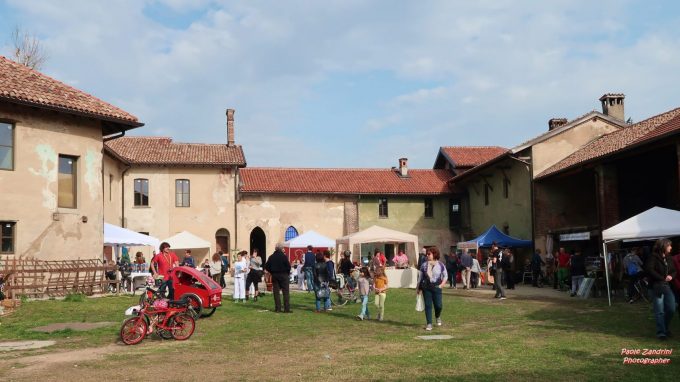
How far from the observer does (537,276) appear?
85.8ft

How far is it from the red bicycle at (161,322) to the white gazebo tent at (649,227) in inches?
420

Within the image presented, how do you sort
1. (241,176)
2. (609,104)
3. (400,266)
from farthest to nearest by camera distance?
(241,176) < (609,104) < (400,266)

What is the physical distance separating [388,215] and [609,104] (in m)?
14.9

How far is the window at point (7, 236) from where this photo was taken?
19.5m

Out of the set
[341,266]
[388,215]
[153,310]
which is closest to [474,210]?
[388,215]

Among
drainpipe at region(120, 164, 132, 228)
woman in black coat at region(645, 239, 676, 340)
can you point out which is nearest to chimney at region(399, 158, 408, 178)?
drainpipe at region(120, 164, 132, 228)

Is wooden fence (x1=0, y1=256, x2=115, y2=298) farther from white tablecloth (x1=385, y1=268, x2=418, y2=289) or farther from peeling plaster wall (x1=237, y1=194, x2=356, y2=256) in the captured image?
peeling plaster wall (x1=237, y1=194, x2=356, y2=256)

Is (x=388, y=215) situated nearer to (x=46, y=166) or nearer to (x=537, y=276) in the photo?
(x=537, y=276)

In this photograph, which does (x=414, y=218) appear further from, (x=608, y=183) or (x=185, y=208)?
(x=608, y=183)

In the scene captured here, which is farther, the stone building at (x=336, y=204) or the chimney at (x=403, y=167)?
the chimney at (x=403, y=167)

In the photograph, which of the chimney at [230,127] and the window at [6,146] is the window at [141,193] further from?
the window at [6,146]

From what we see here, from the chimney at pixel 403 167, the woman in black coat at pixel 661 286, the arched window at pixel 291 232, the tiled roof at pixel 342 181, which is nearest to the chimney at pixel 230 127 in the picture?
the tiled roof at pixel 342 181

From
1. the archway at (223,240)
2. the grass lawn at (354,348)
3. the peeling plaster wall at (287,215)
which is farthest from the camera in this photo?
the peeling plaster wall at (287,215)

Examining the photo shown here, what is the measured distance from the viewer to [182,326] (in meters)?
11.6
